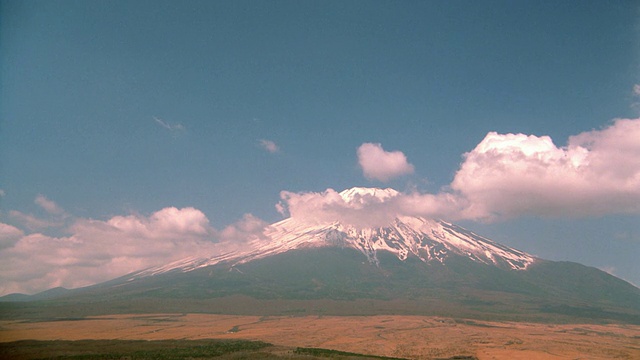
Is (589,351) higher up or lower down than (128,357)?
lower down

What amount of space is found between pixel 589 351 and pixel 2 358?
122439mm

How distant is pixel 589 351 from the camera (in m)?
93.9

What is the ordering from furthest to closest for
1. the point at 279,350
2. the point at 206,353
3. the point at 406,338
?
the point at 406,338 → the point at 279,350 → the point at 206,353

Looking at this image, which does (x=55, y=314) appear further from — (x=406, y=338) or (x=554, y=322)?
(x=554, y=322)

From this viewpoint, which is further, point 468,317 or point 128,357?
Answer: point 468,317

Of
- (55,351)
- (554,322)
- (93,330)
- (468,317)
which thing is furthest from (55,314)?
(554,322)

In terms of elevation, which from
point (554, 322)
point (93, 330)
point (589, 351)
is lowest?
point (554, 322)

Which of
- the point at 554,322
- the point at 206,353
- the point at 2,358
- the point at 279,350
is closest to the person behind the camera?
the point at 2,358

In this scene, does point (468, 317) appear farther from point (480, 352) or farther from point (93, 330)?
point (93, 330)

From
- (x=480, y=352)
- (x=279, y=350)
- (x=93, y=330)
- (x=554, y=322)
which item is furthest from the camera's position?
(x=554, y=322)

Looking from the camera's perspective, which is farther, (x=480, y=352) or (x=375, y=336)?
(x=375, y=336)

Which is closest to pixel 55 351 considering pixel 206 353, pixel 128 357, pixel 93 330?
pixel 128 357

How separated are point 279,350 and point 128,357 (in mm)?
26319

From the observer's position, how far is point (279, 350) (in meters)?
74.2
